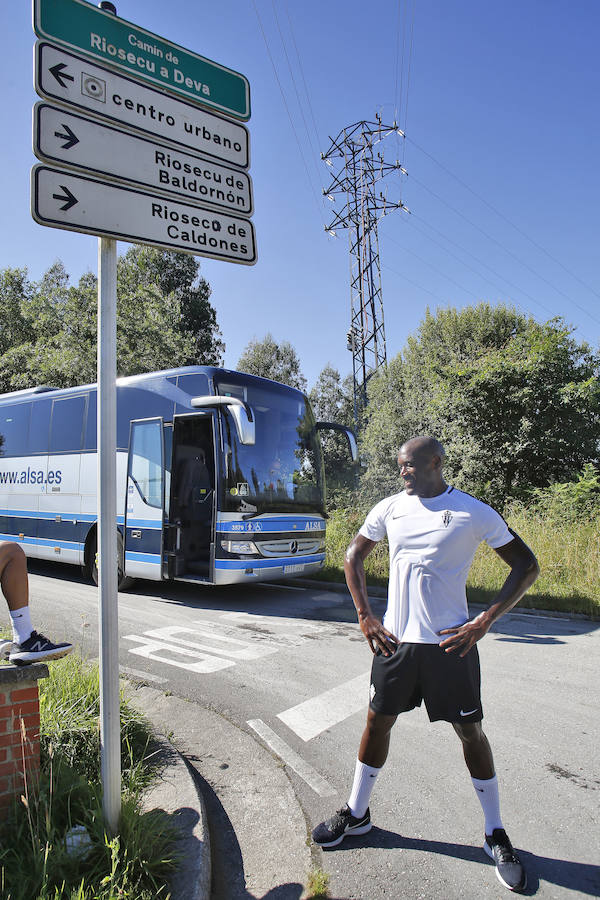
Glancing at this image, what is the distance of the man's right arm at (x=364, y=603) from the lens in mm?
2623

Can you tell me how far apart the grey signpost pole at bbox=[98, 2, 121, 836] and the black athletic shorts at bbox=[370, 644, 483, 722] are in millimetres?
1190

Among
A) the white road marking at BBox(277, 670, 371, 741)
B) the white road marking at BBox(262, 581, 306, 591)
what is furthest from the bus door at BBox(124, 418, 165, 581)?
the white road marking at BBox(277, 670, 371, 741)

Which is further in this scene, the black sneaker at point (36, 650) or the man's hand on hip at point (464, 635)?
the black sneaker at point (36, 650)

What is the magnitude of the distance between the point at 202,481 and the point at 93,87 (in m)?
7.35

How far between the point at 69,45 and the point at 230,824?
148 inches

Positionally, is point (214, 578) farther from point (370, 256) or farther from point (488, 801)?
point (370, 256)

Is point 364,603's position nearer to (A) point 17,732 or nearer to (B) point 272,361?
(A) point 17,732

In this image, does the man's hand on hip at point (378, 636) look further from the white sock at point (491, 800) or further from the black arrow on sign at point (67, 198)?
the black arrow on sign at point (67, 198)

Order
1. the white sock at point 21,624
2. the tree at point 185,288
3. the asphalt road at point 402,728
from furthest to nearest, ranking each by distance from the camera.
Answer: the tree at point 185,288
the white sock at point 21,624
the asphalt road at point 402,728

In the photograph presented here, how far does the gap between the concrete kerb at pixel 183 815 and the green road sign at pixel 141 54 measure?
3449 mm

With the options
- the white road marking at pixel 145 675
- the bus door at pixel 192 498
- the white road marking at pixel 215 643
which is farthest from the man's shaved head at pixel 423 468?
the bus door at pixel 192 498

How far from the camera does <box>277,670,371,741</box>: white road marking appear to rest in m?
4.14

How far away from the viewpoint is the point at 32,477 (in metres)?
11.3

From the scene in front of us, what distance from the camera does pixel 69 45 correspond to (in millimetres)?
2375
